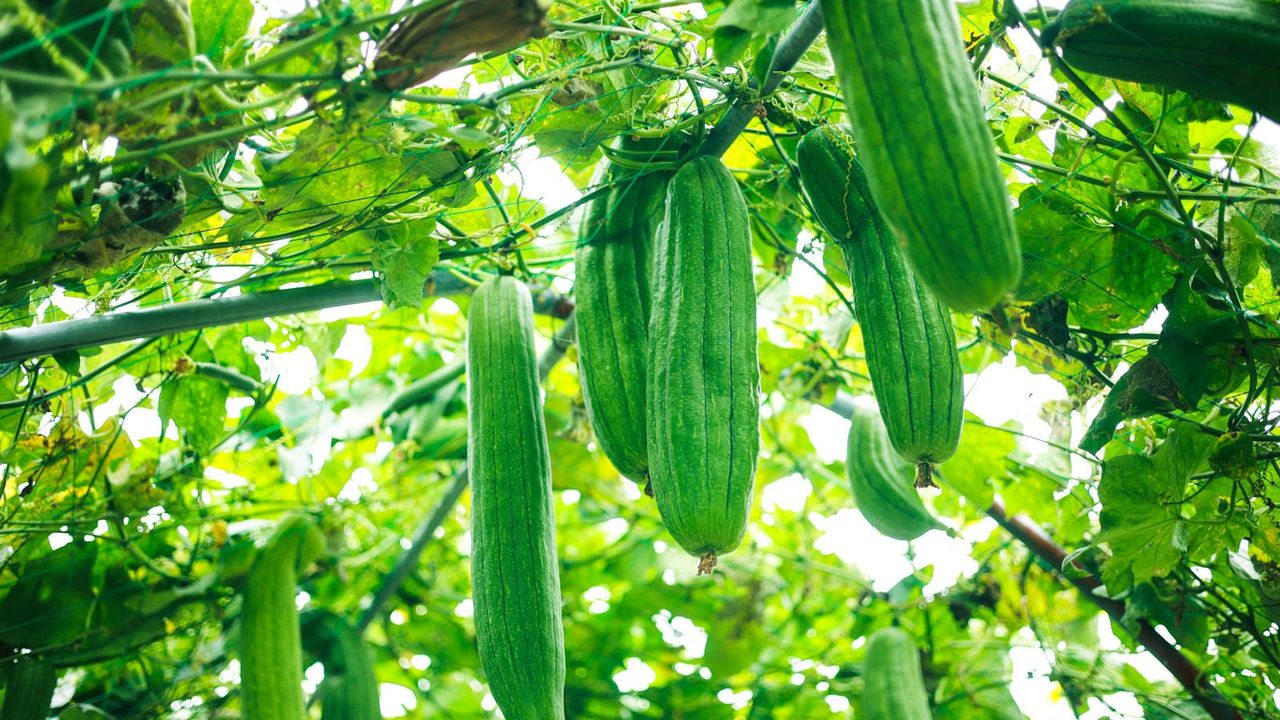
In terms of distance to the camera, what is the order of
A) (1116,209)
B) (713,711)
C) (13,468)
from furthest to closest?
(713,711) → (13,468) → (1116,209)

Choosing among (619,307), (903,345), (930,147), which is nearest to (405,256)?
(619,307)

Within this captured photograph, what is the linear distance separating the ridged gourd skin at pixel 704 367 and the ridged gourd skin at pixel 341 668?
134cm

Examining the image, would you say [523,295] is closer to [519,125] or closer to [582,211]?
[582,211]

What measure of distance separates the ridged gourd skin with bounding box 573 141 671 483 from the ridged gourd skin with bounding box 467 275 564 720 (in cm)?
14

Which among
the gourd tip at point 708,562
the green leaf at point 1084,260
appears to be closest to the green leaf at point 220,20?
the gourd tip at point 708,562

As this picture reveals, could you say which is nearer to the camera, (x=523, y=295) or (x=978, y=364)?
(x=523, y=295)

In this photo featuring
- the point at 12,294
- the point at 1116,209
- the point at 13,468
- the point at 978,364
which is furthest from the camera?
the point at 978,364

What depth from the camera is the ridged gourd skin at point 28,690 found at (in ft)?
7.23

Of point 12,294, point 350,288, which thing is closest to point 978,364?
point 350,288

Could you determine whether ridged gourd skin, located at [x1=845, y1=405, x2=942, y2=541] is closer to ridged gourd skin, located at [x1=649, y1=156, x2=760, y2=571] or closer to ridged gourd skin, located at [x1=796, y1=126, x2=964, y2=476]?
ridged gourd skin, located at [x1=796, y1=126, x2=964, y2=476]

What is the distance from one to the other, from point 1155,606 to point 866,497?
0.68 meters

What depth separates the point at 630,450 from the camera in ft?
5.33

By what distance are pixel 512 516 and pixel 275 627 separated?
79cm

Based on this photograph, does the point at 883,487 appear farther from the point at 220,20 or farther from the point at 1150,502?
the point at 220,20
